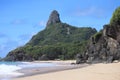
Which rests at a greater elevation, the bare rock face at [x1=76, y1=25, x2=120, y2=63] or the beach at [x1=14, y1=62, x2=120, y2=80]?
the bare rock face at [x1=76, y1=25, x2=120, y2=63]

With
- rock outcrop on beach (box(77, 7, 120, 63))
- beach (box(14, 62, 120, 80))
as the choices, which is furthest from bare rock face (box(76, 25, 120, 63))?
beach (box(14, 62, 120, 80))

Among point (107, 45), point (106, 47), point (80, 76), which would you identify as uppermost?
point (107, 45)

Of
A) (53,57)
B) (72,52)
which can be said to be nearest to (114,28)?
(72,52)

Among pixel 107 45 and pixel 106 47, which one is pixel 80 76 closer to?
pixel 107 45

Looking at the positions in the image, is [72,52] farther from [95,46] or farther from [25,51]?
[95,46]

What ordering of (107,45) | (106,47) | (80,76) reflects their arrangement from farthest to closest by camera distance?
(106,47)
(107,45)
(80,76)

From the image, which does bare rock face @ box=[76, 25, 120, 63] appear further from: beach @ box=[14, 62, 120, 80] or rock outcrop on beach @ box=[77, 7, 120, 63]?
beach @ box=[14, 62, 120, 80]

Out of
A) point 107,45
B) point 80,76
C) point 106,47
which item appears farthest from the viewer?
point 106,47

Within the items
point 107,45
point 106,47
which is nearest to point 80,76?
point 107,45

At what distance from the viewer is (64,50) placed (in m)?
147

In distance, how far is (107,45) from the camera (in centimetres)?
7019

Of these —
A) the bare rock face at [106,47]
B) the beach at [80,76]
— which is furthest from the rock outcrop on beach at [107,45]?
the beach at [80,76]

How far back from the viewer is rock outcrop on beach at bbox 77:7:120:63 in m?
62.1

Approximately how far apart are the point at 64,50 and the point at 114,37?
8187 cm
